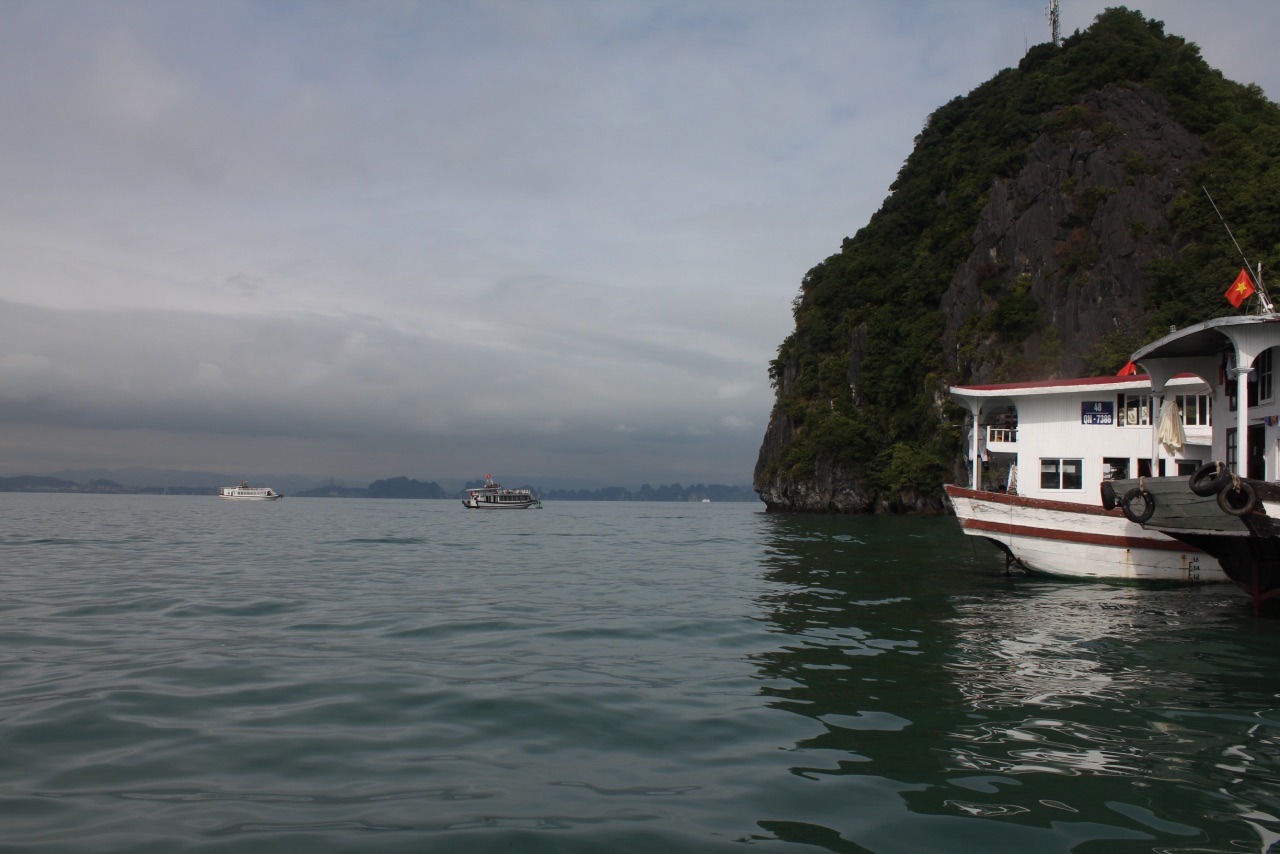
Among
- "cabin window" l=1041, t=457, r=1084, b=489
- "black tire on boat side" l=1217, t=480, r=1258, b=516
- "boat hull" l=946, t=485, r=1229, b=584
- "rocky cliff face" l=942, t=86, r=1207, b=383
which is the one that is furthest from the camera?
"rocky cliff face" l=942, t=86, r=1207, b=383

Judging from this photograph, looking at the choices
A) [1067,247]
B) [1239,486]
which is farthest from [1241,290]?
[1067,247]

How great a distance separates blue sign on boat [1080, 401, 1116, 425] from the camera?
70.0 feet

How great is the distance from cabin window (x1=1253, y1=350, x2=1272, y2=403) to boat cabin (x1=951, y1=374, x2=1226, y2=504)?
4.11m

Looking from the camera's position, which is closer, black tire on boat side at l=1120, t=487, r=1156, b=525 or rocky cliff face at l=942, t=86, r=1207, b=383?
black tire on boat side at l=1120, t=487, r=1156, b=525

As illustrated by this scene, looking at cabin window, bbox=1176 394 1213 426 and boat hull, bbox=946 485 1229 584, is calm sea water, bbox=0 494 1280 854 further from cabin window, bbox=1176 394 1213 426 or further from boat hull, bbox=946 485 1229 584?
cabin window, bbox=1176 394 1213 426

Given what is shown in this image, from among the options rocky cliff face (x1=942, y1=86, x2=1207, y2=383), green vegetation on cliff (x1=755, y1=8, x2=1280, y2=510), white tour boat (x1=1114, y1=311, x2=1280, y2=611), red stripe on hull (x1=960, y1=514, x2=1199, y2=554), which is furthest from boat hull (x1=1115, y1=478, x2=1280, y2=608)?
rocky cliff face (x1=942, y1=86, x2=1207, y2=383)

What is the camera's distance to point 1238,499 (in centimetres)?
1330

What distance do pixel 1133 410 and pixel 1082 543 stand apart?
15.4 feet

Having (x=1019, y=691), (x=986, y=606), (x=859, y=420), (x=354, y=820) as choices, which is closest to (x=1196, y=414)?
(x=986, y=606)

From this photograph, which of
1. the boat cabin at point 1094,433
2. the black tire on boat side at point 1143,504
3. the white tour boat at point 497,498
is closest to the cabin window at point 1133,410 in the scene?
the boat cabin at point 1094,433

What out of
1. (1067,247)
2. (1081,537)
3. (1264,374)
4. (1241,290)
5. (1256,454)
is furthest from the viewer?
(1067,247)

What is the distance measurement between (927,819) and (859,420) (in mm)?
73596

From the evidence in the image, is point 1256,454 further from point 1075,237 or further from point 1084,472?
point 1075,237

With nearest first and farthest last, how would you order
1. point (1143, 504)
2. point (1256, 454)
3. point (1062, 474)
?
point (1143, 504), point (1256, 454), point (1062, 474)
